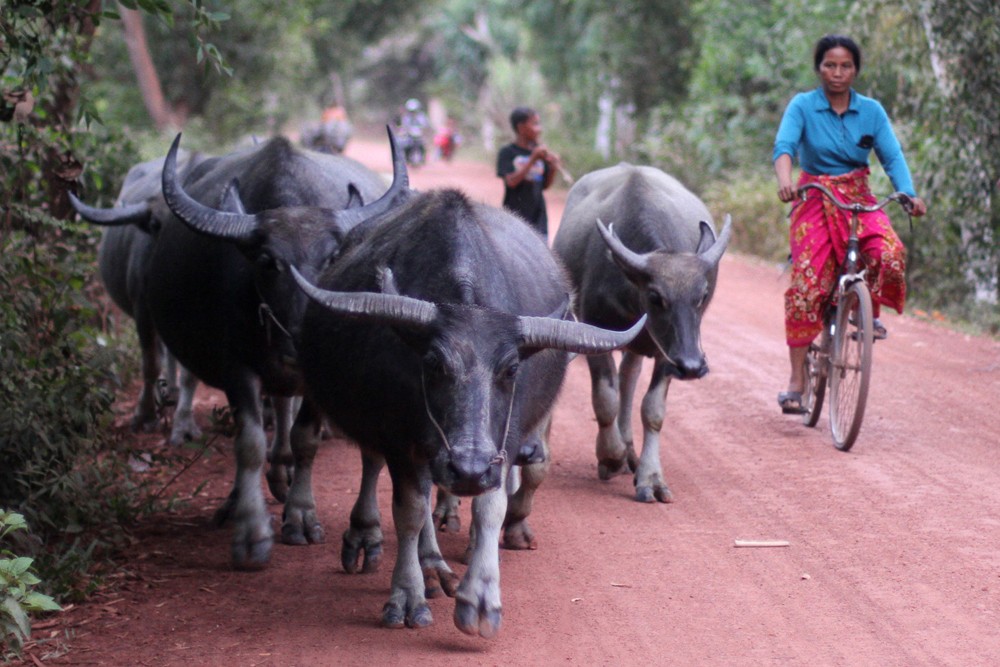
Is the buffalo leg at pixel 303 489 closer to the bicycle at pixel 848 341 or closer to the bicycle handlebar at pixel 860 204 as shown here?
the bicycle at pixel 848 341

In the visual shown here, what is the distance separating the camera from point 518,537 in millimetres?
6109

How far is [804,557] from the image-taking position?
19.0ft

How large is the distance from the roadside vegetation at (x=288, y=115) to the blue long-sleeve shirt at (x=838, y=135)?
11.8ft

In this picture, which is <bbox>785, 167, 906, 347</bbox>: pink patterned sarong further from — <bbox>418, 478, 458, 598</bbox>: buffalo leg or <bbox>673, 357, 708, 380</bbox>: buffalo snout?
<bbox>418, 478, 458, 598</bbox>: buffalo leg

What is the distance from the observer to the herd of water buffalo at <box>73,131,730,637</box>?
4.62 meters

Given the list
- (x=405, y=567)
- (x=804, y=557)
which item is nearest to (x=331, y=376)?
(x=405, y=567)

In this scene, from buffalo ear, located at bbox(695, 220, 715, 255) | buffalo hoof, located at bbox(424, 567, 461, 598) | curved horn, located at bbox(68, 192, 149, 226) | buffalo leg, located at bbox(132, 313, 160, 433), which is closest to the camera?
buffalo hoof, located at bbox(424, 567, 461, 598)

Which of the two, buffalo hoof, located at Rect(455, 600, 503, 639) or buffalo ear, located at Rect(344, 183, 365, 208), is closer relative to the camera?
buffalo hoof, located at Rect(455, 600, 503, 639)

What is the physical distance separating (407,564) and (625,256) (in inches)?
89.7

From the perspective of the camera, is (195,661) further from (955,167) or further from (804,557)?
(955,167)

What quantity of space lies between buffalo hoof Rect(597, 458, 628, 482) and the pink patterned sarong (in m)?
1.65

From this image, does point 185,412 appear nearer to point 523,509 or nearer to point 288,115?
point 523,509

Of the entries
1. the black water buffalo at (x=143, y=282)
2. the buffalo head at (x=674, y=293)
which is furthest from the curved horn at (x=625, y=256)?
the black water buffalo at (x=143, y=282)

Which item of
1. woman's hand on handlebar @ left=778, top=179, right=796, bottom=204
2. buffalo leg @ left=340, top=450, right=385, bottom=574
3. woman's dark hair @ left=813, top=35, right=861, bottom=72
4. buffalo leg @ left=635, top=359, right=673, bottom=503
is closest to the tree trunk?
woman's dark hair @ left=813, top=35, right=861, bottom=72
